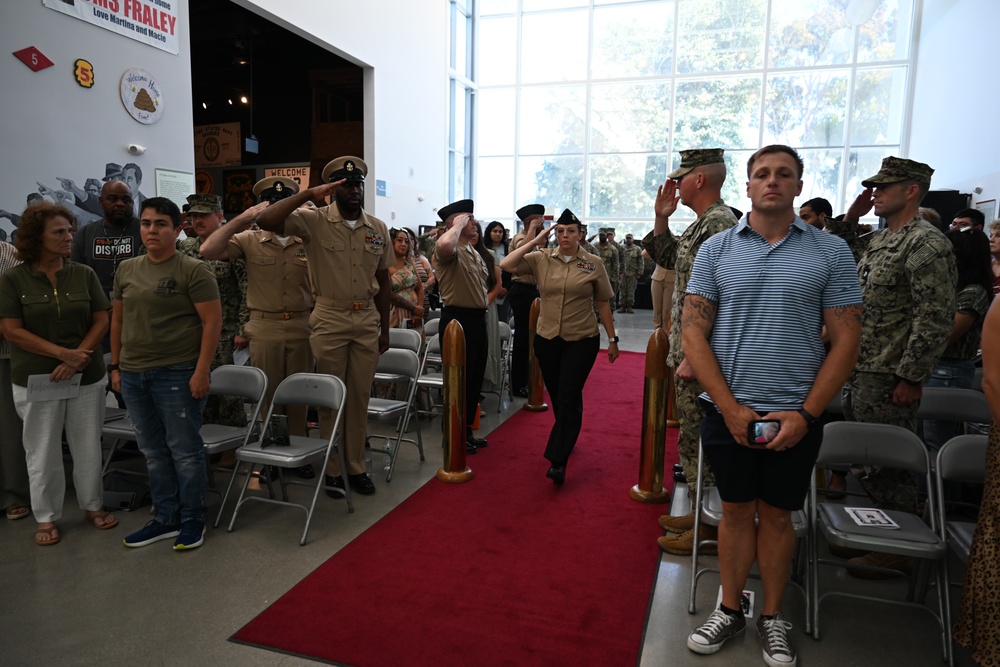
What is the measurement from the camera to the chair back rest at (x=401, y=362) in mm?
4535

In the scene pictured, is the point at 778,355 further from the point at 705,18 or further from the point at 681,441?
the point at 705,18

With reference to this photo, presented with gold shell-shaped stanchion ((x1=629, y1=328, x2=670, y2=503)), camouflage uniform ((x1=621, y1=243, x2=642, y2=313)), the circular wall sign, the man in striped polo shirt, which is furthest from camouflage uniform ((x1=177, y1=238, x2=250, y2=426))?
camouflage uniform ((x1=621, y1=243, x2=642, y2=313))

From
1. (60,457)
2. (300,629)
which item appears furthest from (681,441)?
(60,457)

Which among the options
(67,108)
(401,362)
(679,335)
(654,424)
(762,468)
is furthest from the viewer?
(67,108)

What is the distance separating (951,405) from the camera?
10.5 ft

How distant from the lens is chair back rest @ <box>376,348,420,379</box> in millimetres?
4535

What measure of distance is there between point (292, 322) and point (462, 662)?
2430 mm

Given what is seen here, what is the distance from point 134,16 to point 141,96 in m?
0.71

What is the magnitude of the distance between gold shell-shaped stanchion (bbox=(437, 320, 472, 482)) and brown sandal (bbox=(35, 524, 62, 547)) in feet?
6.96

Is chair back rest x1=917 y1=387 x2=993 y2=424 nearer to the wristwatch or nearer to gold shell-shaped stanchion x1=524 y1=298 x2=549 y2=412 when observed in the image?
the wristwatch

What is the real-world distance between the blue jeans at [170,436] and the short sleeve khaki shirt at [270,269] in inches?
32.6

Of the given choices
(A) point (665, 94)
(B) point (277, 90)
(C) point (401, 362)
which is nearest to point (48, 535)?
(C) point (401, 362)

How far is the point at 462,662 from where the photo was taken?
2.30m

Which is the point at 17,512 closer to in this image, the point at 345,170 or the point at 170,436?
the point at 170,436
